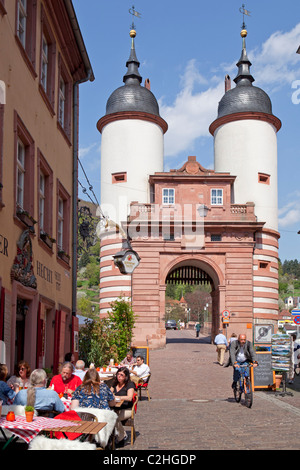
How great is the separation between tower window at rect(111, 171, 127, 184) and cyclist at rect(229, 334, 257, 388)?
30933 millimetres

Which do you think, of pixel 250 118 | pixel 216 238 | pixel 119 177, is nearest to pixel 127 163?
pixel 119 177

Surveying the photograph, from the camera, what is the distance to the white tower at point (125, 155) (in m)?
45.9

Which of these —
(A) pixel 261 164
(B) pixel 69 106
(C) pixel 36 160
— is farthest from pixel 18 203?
(A) pixel 261 164

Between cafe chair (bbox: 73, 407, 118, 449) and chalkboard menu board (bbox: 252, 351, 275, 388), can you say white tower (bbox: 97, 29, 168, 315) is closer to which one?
chalkboard menu board (bbox: 252, 351, 275, 388)

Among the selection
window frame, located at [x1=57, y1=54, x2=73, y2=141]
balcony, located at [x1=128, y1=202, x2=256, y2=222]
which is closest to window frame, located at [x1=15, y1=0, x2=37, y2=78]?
window frame, located at [x1=57, y1=54, x2=73, y2=141]

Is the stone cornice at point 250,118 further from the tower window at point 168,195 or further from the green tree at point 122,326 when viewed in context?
the green tree at point 122,326

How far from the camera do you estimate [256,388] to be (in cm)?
1984

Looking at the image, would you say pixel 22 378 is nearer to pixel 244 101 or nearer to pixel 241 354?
pixel 241 354

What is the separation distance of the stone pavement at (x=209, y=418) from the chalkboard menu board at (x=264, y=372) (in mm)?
389

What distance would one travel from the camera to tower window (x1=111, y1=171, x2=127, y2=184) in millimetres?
46444

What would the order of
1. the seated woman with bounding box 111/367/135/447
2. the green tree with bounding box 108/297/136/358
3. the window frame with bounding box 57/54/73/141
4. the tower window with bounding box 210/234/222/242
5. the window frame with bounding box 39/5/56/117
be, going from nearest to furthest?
the seated woman with bounding box 111/367/135/447
the window frame with bounding box 39/5/56/117
the window frame with bounding box 57/54/73/141
the green tree with bounding box 108/297/136/358
the tower window with bounding box 210/234/222/242

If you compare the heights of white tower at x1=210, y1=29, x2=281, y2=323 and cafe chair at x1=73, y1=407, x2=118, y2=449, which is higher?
white tower at x1=210, y1=29, x2=281, y2=323

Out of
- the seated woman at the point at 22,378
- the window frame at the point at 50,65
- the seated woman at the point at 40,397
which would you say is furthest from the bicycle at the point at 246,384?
the window frame at the point at 50,65

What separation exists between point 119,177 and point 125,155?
1573mm
